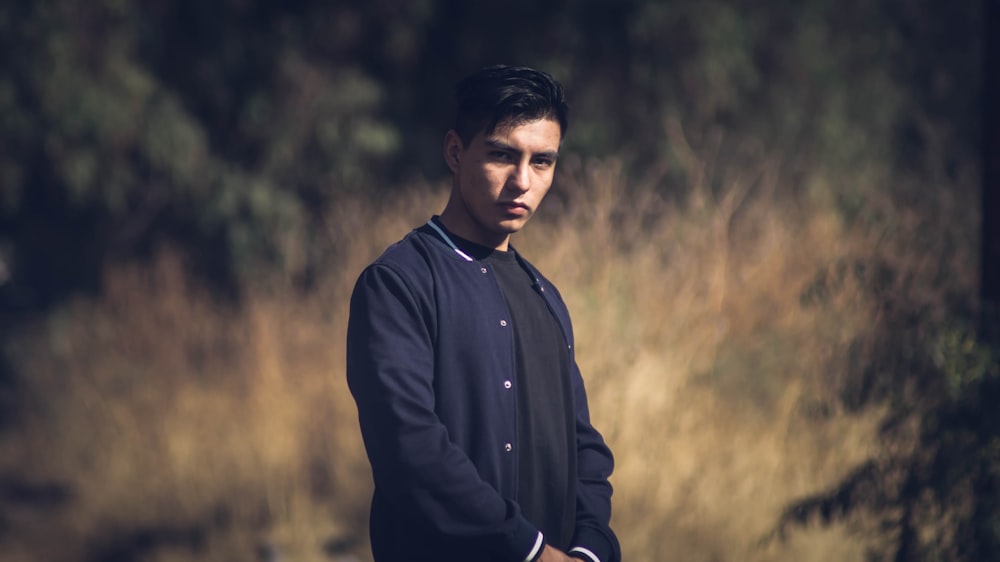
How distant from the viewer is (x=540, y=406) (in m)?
2.45

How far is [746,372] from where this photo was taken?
6457 millimetres

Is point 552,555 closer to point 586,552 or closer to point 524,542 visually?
point 524,542

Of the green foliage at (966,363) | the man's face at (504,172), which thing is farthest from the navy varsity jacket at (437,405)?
the green foliage at (966,363)

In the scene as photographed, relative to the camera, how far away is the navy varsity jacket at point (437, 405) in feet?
7.18

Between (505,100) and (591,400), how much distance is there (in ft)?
11.4

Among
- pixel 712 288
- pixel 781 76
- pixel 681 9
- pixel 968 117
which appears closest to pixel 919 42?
pixel 968 117

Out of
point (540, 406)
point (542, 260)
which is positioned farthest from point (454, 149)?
point (542, 260)

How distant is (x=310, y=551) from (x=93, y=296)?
5355 millimetres

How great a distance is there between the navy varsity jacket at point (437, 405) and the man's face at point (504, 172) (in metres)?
0.11

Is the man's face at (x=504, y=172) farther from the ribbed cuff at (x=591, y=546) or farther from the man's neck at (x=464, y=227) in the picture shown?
the ribbed cuff at (x=591, y=546)

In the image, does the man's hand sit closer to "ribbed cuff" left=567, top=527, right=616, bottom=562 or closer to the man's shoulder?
"ribbed cuff" left=567, top=527, right=616, bottom=562

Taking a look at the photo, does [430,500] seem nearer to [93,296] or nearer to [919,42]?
[93,296]

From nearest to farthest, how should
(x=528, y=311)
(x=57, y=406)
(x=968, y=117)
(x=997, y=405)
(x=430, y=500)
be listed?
(x=430, y=500) → (x=528, y=311) → (x=997, y=405) → (x=57, y=406) → (x=968, y=117)

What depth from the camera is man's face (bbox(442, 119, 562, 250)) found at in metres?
2.37
